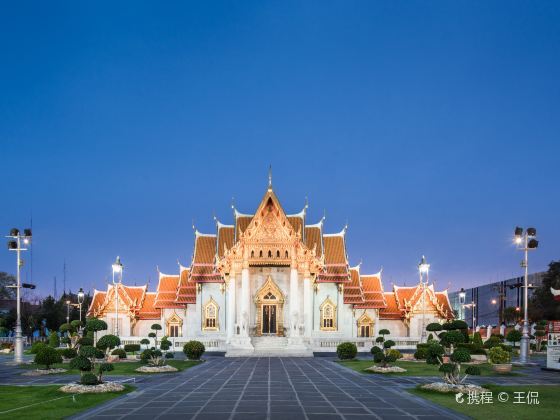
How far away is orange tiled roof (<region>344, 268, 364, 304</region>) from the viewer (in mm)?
63375

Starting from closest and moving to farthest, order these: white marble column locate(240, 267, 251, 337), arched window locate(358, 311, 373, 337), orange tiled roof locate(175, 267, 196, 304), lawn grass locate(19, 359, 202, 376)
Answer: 1. lawn grass locate(19, 359, 202, 376)
2. white marble column locate(240, 267, 251, 337)
3. orange tiled roof locate(175, 267, 196, 304)
4. arched window locate(358, 311, 373, 337)

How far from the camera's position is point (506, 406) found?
68.9 feet

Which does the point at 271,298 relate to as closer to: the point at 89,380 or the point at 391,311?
the point at 391,311

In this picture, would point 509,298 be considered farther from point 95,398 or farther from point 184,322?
point 95,398

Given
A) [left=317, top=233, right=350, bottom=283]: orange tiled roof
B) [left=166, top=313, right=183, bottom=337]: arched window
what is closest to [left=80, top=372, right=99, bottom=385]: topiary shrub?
[left=166, top=313, right=183, bottom=337]: arched window

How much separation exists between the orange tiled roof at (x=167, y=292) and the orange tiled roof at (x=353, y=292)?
16.9m

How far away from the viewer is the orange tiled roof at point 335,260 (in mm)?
63438

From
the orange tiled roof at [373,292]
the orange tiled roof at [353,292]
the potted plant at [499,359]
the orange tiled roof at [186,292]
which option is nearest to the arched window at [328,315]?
the orange tiled roof at [353,292]

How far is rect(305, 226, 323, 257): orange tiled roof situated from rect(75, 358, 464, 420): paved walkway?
32.6m

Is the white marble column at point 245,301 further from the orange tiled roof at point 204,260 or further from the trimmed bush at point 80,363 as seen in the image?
the trimmed bush at point 80,363

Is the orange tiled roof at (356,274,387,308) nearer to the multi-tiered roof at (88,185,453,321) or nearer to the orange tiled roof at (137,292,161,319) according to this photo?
the multi-tiered roof at (88,185,453,321)

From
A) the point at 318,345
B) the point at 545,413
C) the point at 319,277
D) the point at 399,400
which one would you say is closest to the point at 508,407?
the point at 545,413

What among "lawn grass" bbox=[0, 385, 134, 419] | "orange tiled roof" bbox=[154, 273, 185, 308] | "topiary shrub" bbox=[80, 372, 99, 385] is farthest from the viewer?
"orange tiled roof" bbox=[154, 273, 185, 308]

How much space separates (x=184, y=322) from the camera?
210 ft
